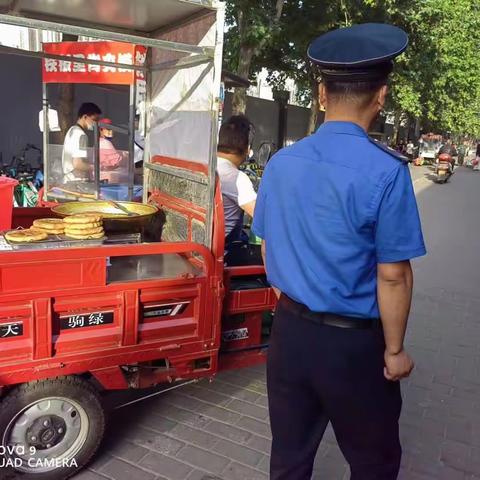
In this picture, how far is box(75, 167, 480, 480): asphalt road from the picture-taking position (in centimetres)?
271

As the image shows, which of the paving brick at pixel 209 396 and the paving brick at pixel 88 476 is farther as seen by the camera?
the paving brick at pixel 209 396

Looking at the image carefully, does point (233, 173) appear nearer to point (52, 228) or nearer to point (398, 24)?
point (52, 228)

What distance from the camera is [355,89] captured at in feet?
5.31

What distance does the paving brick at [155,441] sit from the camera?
283cm

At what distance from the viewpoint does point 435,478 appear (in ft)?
8.94

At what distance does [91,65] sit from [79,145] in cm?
86

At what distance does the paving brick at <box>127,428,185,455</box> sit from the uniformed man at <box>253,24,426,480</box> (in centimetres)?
126

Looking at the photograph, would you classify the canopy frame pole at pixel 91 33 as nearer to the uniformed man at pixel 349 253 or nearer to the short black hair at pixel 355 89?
the uniformed man at pixel 349 253

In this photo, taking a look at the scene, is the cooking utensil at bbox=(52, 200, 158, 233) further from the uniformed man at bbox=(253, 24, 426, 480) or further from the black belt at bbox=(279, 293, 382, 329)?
the black belt at bbox=(279, 293, 382, 329)

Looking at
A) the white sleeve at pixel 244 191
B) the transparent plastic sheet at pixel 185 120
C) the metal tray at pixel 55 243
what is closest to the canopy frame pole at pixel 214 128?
the transparent plastic sheet at pixel 185 120

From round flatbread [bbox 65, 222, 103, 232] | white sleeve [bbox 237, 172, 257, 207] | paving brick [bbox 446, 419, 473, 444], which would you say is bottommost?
paving brick [bbox 446, 419, 473, 444]

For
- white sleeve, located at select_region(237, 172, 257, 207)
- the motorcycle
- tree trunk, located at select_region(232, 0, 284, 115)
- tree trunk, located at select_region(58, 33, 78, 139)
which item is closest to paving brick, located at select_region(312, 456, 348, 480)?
white sleeve, located at select_region(237, 172, 257, 207)

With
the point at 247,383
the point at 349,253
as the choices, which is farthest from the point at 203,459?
the point at 349,253

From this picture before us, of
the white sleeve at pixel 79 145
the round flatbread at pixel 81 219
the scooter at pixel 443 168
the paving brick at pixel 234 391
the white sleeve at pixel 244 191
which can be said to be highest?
the white sleeve at pixel 79 145
